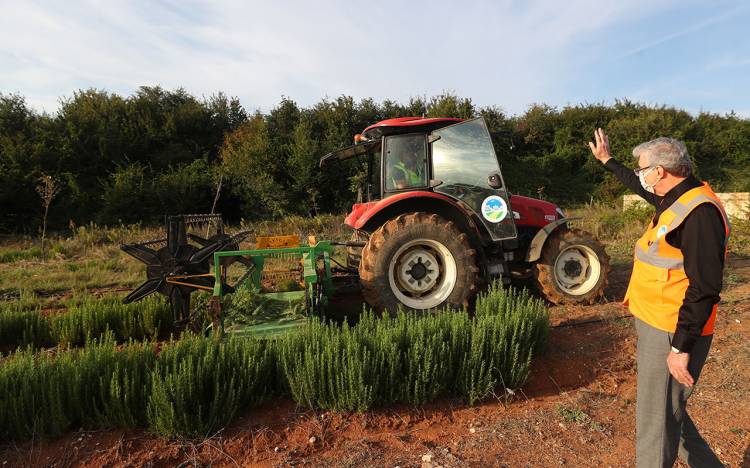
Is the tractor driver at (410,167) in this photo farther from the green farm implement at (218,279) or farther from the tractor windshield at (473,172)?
the green farm implement at (218,279)

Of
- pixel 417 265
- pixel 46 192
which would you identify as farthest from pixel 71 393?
pixel 46 192

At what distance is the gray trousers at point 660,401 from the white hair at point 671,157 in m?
0.73

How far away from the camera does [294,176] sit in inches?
616

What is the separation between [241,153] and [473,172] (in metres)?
13.5

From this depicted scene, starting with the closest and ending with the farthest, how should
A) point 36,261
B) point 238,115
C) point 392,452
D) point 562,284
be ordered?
1. point 392,452
2. point 562,284
3. point 36,261
4. point 238,115

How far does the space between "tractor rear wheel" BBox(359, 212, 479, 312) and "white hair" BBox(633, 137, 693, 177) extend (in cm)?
222

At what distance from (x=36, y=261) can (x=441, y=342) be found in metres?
9.87

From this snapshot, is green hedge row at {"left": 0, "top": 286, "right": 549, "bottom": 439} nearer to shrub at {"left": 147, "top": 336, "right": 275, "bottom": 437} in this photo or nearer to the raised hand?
shrub at {"left": 147, "top": 336, "right": 275, "bottom": 437}

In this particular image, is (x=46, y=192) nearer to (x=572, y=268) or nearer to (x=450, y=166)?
(x=450, y=166)

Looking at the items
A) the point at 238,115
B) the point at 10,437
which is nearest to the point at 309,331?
the point at 10,437

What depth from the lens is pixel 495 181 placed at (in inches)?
175

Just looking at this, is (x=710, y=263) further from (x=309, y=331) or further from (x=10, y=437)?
(x=10, y=437)

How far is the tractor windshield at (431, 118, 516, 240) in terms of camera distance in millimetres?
4418

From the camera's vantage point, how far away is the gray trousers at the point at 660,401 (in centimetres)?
185
